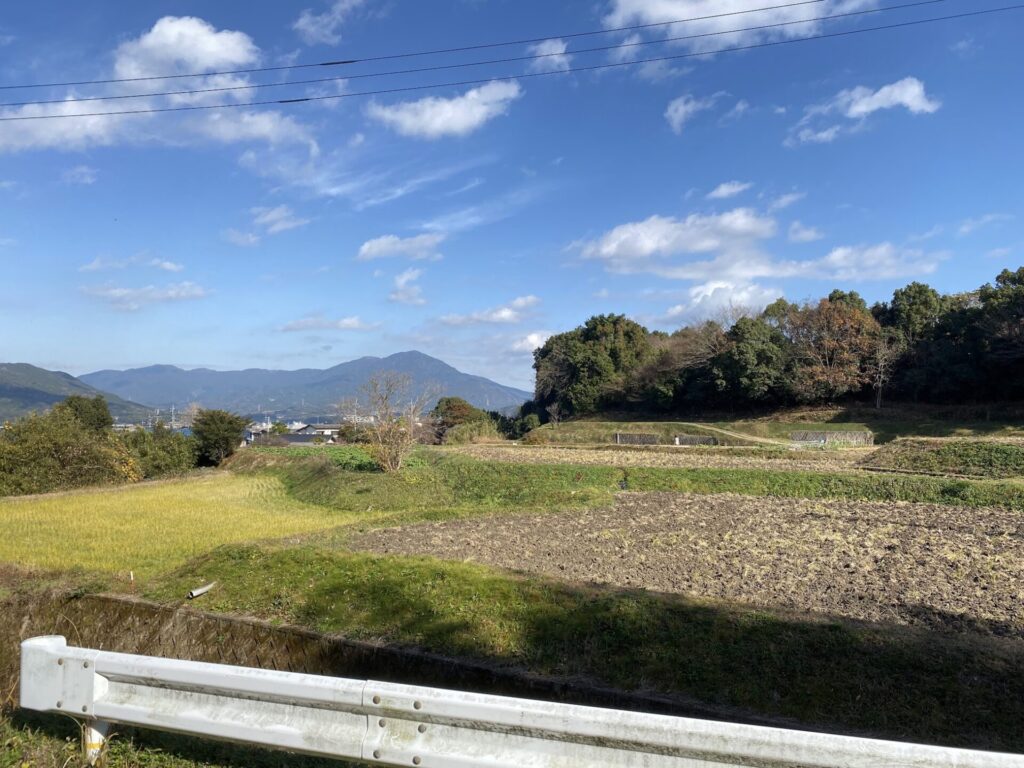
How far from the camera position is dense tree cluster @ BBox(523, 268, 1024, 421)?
32.4 metres

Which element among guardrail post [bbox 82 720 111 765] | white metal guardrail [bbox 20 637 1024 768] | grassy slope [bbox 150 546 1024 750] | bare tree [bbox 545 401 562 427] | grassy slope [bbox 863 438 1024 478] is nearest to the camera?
white metal guardrail [bbox 20 637 1024 768]

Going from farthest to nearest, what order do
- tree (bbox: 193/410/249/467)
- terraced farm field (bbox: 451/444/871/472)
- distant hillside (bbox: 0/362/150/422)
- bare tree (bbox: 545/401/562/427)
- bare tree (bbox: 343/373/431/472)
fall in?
1. distant hillside (bbox: 0/362/150/422)
2. bare tree (bbox: 545/401/562/427)
3. tree (bbox: 193/410/249/467)
4. terraced farm field (bbox: 451/444/871/472)
5. bare tree (bbox: 343/373/431/472)

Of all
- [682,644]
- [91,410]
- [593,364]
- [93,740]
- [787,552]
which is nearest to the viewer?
[93,740]

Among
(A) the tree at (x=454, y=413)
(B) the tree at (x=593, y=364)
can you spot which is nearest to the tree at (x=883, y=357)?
(B) the tree at (x=593, y=364)

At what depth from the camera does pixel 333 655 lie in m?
6.07

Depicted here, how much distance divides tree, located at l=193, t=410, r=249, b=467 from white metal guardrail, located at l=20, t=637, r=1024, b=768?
31193 millimetres

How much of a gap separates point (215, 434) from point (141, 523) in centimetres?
1898

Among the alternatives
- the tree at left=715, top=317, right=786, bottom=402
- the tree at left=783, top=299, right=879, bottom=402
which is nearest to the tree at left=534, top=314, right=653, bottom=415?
the tree at left=715, top=317, right=786, bottom=402

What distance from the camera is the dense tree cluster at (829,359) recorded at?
32.4 meters

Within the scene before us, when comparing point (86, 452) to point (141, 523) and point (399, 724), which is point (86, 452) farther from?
point (399, 724)

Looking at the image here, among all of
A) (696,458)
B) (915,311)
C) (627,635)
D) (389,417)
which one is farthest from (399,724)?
(915,311)

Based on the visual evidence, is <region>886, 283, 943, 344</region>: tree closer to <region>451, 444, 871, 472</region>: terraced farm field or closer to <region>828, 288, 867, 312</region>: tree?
<region>828, 288, 867, 312</region>: tree

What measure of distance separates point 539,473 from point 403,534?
7641 mm

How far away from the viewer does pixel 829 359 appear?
39.1m
